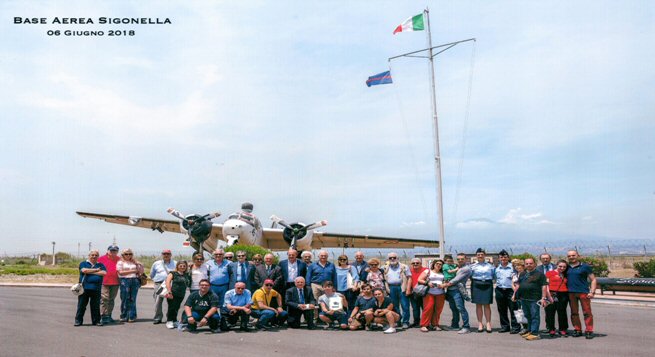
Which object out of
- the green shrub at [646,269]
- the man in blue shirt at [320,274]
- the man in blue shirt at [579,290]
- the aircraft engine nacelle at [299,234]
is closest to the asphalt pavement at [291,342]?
the man in blue shirt at [579,290]

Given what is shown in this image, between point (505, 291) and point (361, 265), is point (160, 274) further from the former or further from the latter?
point (505, 291)

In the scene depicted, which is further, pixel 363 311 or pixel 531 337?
pixel 363 311

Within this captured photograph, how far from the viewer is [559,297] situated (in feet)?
29.1

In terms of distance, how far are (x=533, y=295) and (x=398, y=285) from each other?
256 cm

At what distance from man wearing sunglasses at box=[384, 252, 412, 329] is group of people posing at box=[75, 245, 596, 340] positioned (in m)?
0.02

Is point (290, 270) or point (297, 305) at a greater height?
point (290, 270)

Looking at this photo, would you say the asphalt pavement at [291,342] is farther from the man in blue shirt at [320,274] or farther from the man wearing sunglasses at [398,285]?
the man in blue shirt at [320,274]

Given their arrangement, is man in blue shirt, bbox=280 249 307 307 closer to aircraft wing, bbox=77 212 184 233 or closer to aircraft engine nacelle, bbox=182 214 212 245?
aircraft engine nacelle, bbox=182 214 212 245

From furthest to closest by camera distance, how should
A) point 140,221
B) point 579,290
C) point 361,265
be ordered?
point 140,221, point 361,265, point 579,290

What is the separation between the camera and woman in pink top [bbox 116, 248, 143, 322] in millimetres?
10453

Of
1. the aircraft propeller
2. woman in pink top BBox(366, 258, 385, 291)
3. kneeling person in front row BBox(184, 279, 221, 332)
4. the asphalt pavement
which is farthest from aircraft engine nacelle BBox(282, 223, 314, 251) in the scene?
kneeling person in front row BBox(184, 279, 221, 332)

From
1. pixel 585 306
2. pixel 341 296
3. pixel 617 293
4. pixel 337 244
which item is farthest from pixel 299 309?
pixel 337 244

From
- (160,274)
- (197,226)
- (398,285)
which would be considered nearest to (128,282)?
(160,274)

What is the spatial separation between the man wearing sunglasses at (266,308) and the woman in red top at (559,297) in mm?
4966
